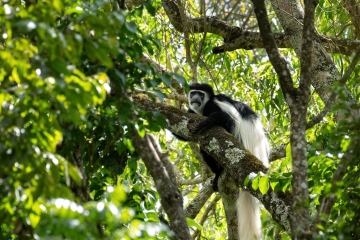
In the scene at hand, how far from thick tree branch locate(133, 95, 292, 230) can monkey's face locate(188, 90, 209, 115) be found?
1522 millimetres

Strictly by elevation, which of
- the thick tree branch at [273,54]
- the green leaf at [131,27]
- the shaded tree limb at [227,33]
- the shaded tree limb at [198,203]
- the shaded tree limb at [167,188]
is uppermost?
the shaded tree limb at [227,33]

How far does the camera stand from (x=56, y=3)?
160cm

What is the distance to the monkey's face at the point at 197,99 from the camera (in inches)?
201

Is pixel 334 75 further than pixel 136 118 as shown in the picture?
Yes

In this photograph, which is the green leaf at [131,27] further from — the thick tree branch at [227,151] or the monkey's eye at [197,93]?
the monkey's eye at [197,93]

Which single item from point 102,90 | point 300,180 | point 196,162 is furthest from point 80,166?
point 196,162

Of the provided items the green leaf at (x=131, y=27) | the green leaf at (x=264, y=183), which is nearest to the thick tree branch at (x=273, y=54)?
the green leaf at (x=264, y=183)

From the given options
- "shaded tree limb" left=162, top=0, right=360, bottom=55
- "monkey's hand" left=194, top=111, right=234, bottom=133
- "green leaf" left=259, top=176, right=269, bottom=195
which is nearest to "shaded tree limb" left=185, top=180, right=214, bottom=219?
"monkey's hand" left=194, top=111, right=234, bottom=133

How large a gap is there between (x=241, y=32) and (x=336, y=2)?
684 millimetres

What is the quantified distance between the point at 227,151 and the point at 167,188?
1.19m

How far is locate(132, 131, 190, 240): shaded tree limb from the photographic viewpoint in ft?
6.18

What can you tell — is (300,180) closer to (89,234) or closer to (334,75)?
(89,234)

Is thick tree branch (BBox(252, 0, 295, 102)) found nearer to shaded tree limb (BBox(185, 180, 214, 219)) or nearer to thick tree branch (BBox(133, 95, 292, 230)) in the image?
thick tree branch (BBox(133, 95, 292, 230))

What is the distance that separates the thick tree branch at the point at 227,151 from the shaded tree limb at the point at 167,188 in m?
0.70
